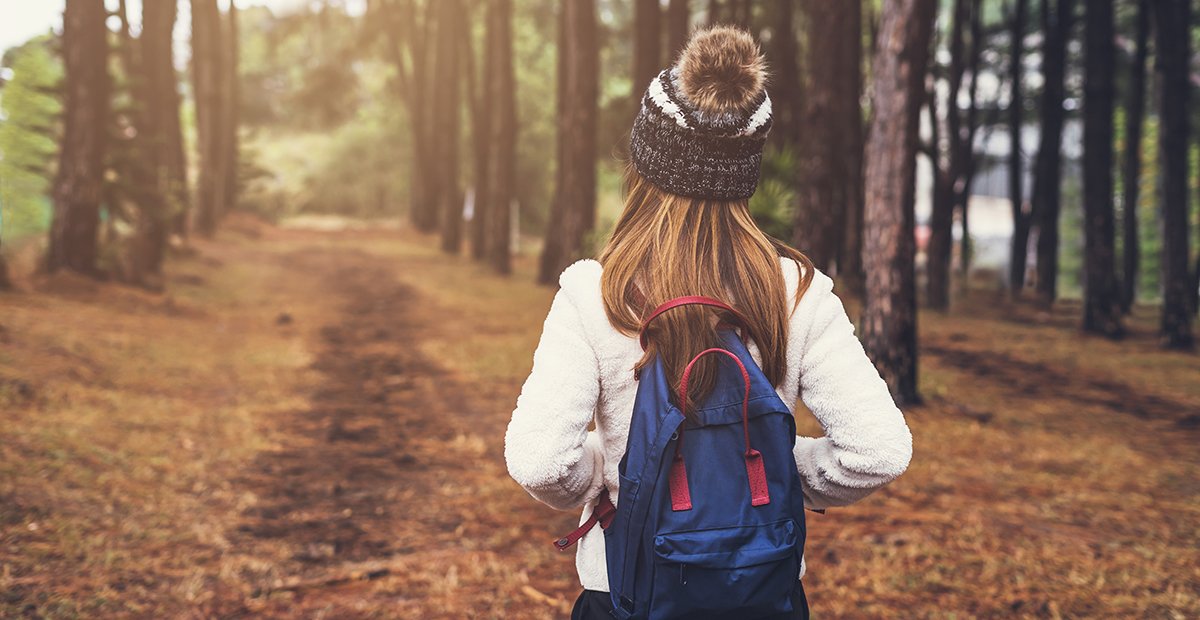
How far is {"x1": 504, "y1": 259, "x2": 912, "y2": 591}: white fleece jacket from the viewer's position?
2.09m

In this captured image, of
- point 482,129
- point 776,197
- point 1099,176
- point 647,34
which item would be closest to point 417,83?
point 482,129

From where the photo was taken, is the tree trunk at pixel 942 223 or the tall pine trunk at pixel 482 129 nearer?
the tree trunk at pixel 942 223

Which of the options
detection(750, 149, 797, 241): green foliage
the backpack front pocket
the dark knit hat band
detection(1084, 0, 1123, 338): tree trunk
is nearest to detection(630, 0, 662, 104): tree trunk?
detection(750, 149, 797, 241): green foliage

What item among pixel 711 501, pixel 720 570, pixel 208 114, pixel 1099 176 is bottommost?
pixel 720 570

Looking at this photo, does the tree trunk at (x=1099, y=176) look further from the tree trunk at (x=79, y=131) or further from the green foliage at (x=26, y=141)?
the green foliage at (x=26, y=141)

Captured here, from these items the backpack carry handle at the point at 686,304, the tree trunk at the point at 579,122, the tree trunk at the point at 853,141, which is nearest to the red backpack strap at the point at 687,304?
the backpack carry handle at the point at 686,304

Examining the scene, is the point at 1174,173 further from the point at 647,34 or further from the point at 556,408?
the point at 556,408

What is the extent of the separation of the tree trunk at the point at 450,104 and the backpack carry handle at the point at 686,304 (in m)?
29.0

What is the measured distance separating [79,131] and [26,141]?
13.7 ft

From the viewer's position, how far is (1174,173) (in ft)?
45.0

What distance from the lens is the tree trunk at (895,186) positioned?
9203 mm

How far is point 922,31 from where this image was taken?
362 inches

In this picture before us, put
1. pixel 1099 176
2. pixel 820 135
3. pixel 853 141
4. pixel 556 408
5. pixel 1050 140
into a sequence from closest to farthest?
pixel 556 408 < pixel 820 135 < pixel 1099 176 < pixel 853 141 < pixel 1050 140

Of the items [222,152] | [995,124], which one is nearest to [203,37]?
[222,152]
